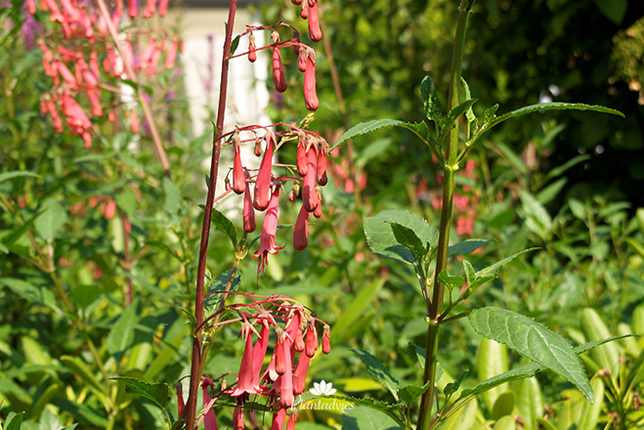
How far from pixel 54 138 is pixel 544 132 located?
→ 1.87 m

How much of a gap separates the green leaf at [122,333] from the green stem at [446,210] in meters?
0.87

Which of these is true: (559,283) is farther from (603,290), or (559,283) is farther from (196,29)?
(196,29)

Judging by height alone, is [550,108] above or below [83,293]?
above

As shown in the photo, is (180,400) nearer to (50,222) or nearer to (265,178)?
(265,178)

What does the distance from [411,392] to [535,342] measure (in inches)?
7.4

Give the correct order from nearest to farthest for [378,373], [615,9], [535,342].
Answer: [535,342] < [378,373] < [615,9]

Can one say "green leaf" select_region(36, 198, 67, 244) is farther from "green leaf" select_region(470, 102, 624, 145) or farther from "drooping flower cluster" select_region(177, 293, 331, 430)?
"green leaf" select_region(470, 102, 624, 145)

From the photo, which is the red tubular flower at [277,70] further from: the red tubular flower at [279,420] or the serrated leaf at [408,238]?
the red tubular flower at [279,420]

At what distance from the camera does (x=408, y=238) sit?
735 mm

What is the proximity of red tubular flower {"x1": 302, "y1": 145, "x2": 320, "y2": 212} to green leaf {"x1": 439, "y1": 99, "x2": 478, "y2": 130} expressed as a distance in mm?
173

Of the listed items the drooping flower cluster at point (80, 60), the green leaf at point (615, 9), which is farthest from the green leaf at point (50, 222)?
the green leaf at point (615, 9)

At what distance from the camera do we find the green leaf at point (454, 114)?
667 millimetres

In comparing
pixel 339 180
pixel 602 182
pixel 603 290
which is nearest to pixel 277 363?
pixel 603 290

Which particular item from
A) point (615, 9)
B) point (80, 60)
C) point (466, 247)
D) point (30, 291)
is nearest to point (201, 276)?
point (466, 247)
